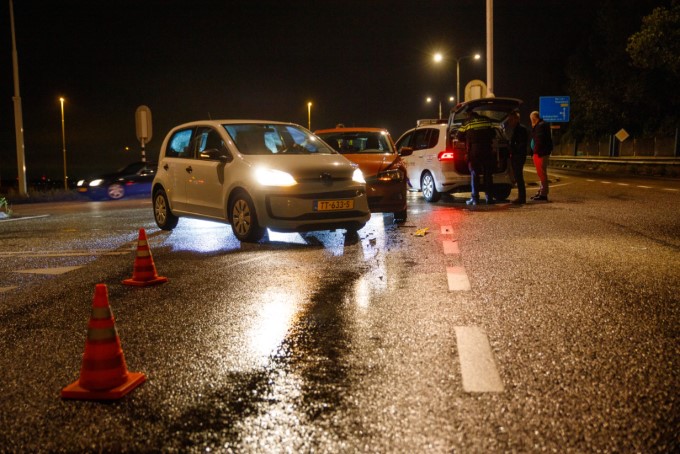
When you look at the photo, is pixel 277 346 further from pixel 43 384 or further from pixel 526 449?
pixel 526 449

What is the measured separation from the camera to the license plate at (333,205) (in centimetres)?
928

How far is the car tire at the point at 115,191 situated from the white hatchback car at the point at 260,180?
A: 13.9 m

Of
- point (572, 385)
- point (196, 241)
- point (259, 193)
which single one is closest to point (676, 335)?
point (572, 385)

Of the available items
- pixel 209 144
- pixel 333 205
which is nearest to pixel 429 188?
pixel 209 144

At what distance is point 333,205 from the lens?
30.8 feet

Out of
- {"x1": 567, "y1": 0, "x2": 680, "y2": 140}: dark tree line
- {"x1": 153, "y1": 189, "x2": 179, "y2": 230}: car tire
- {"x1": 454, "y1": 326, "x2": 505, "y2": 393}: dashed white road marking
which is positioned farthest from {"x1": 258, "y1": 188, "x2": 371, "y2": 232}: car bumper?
{"x1": 567, "y1": 0, "x2": 680, "y2": 140}: dark tree line

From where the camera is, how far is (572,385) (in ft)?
12.1

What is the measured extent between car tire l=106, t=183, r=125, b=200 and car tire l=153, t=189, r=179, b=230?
13.4 meters

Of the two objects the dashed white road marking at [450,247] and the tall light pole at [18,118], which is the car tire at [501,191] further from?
the tall light pole at [18,118]

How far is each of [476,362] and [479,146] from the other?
10.6 meters

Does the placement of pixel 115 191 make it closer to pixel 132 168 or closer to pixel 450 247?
pixel 132 168

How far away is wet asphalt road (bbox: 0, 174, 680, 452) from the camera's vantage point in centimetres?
317

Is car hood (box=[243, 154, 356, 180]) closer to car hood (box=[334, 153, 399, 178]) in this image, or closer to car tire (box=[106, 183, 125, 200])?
car hood (box=[334, 153, 399, 178])

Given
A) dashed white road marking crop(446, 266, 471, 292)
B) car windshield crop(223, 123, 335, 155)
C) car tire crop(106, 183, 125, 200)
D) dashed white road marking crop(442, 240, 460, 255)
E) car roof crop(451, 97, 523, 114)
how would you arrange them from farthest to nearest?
car tire crop(106, 183, 125, 200) < car roof crop(451, 97, 523, 114) < car windshield crop(223, 123, 335, 155) < dashed white road marking crop(442, 240, 460, 255) < dashed white road marking crop(446, 266, 471, 292)
